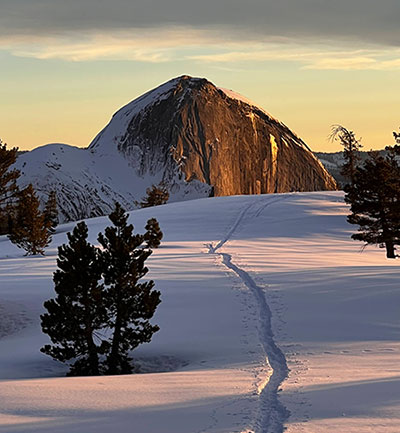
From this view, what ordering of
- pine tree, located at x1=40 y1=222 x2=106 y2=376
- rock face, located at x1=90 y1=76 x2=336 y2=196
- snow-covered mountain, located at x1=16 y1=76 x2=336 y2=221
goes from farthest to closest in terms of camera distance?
1. rock face, located at x1=90 y1=76 x2=336 y2=196
2. snow-covered mountain, located at x1=16 y1=76 x2=336 y2=221
3. pine tree, located at x1=40 y1=222 x2=106 y2=376

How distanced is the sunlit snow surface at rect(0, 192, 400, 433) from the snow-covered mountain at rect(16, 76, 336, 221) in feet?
353

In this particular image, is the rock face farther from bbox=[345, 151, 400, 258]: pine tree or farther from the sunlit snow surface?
the sunlit snow surface

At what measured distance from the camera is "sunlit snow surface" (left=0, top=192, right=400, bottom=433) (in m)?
8.76

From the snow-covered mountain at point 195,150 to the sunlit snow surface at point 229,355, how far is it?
4236 inches

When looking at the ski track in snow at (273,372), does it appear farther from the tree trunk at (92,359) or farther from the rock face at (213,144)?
the rock face at (213,144)

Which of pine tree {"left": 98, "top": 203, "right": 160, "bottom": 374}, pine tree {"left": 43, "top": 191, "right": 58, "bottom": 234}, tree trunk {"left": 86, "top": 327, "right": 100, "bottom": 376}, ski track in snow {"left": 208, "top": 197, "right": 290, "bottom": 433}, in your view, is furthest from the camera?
pine tree {"left": 43, "top": 191, "right": 58, "bottom": 234}

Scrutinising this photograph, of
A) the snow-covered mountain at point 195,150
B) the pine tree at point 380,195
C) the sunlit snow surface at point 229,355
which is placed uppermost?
the snow-covered mountain at point 195,150

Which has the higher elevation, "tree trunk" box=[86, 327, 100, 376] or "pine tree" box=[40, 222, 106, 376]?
"pine tree" box=[40, 222, 106, 376]

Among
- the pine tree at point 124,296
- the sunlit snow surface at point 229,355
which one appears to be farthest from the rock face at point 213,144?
the pine tree at point 124,296

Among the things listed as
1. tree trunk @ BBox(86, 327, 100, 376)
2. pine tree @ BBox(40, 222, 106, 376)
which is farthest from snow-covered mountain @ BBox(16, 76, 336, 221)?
tree trunk @ BBox(86, 327, 100, 376)

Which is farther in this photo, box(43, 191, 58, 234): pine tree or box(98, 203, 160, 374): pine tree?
box(43, 191, 58, 234): pine tree

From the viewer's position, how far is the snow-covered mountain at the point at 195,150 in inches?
5758

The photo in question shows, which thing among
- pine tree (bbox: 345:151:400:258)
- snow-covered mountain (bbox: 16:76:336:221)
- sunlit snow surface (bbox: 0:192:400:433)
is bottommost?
sunlit snow surface (bbox: 0:192:400:433)

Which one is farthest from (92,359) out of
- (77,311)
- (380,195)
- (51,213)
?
(51,213)
